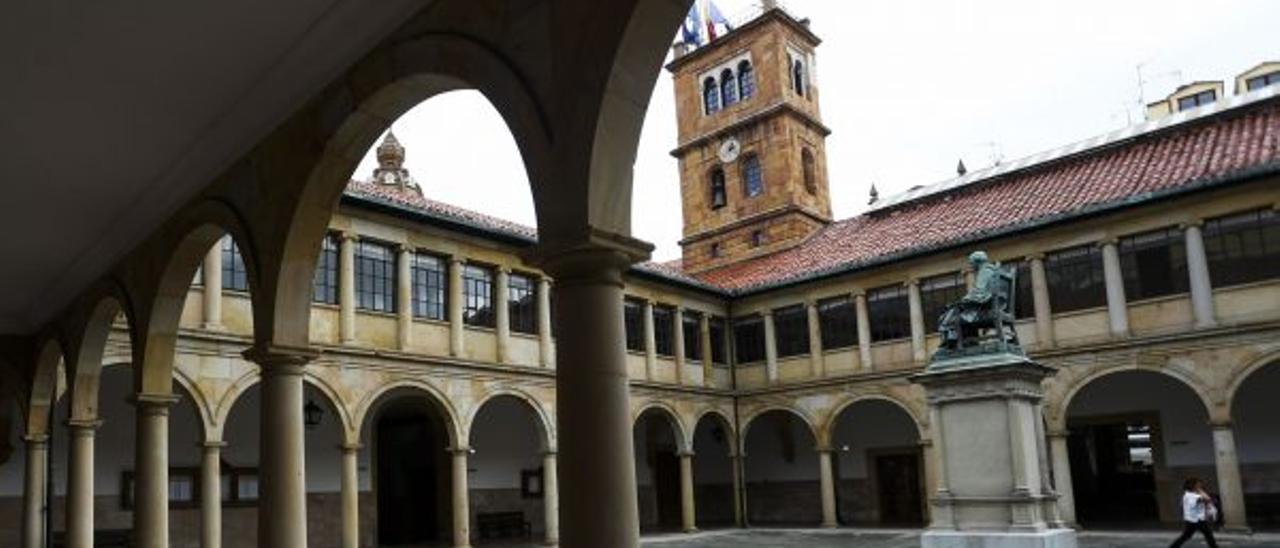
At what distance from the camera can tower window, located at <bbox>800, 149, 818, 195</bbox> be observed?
111 ft

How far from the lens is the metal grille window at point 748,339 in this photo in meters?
27.7

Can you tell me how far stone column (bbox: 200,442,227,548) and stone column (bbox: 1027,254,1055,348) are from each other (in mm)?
15798

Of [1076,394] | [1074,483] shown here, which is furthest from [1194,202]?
[1074,483]

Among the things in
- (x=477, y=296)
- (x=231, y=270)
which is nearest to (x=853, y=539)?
(x=477, y=296)

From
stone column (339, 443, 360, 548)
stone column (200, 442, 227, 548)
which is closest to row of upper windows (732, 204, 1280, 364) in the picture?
stone column (339, 443, 360, 548)

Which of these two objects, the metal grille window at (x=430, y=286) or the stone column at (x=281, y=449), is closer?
the stone column at (x=281, y=449)

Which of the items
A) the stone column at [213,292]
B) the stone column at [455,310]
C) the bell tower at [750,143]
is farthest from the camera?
the bell tower at [750,143]

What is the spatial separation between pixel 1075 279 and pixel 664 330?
9209 mm

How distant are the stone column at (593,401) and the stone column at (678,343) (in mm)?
21805

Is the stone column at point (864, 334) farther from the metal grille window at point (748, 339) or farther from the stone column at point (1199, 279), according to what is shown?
the stone column at point (1199, 279)

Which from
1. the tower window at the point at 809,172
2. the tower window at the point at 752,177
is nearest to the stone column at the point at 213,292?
the tower window at the point at 752,177

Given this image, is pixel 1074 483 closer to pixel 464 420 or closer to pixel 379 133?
pixel 464 420

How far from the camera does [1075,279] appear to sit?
2231cm

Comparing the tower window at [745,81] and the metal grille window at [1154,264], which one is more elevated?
the tower window at [745,81]
